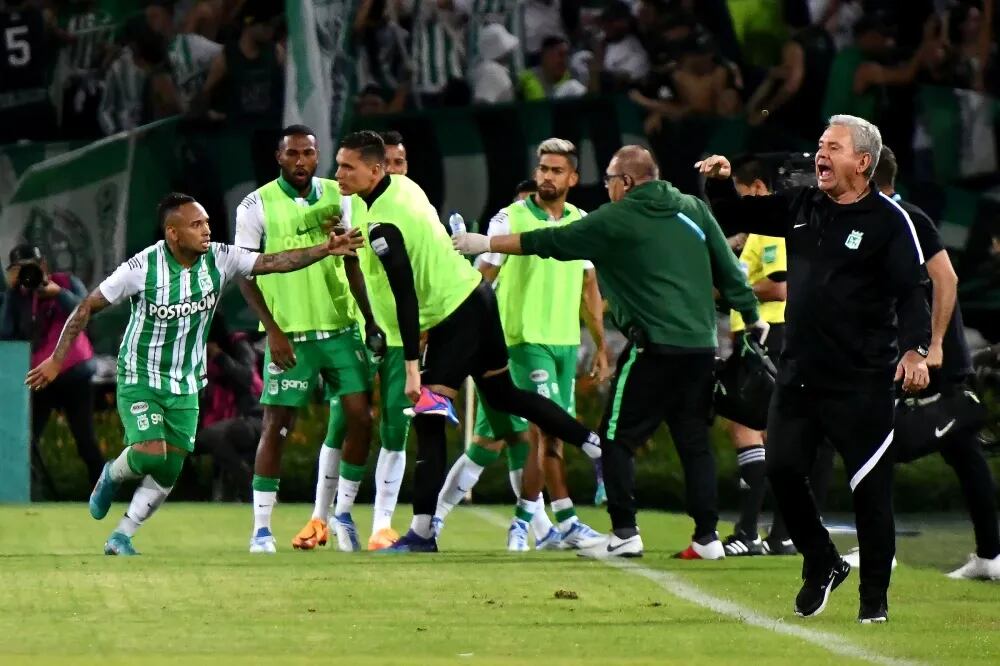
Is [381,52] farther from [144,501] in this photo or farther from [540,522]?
[144,501]

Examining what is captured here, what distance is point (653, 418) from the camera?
1055 cm

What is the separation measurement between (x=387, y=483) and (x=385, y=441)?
0.74ft

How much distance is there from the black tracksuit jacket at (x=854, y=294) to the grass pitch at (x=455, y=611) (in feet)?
3.10

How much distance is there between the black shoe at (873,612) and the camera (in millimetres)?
7984

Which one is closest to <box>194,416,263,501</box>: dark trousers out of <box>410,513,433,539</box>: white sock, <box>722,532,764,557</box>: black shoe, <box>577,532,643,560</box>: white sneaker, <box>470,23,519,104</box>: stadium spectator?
<box>470,23,519,104</box>: stadium spectator

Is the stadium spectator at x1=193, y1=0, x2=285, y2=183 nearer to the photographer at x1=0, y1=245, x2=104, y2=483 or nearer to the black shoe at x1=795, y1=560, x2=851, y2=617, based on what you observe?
the photographer at x1=0, y1=245, x2=104, y2=483

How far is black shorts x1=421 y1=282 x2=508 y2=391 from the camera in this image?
10891mm

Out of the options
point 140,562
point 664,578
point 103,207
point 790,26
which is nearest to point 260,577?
point 140,562

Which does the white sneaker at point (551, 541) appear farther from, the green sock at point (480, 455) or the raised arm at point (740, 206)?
the raised arm at point (740, 206)

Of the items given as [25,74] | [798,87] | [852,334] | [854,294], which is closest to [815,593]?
[852,334]

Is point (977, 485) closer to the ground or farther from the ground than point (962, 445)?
closer to the ground

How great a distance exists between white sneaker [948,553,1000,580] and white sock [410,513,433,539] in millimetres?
2613

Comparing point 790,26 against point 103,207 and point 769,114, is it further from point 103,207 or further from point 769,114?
point 103,207

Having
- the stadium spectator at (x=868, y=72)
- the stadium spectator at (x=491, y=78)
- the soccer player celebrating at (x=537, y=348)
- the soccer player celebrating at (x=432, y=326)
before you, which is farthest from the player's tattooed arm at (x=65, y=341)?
the stadium spectator at (x=868, y=72)
